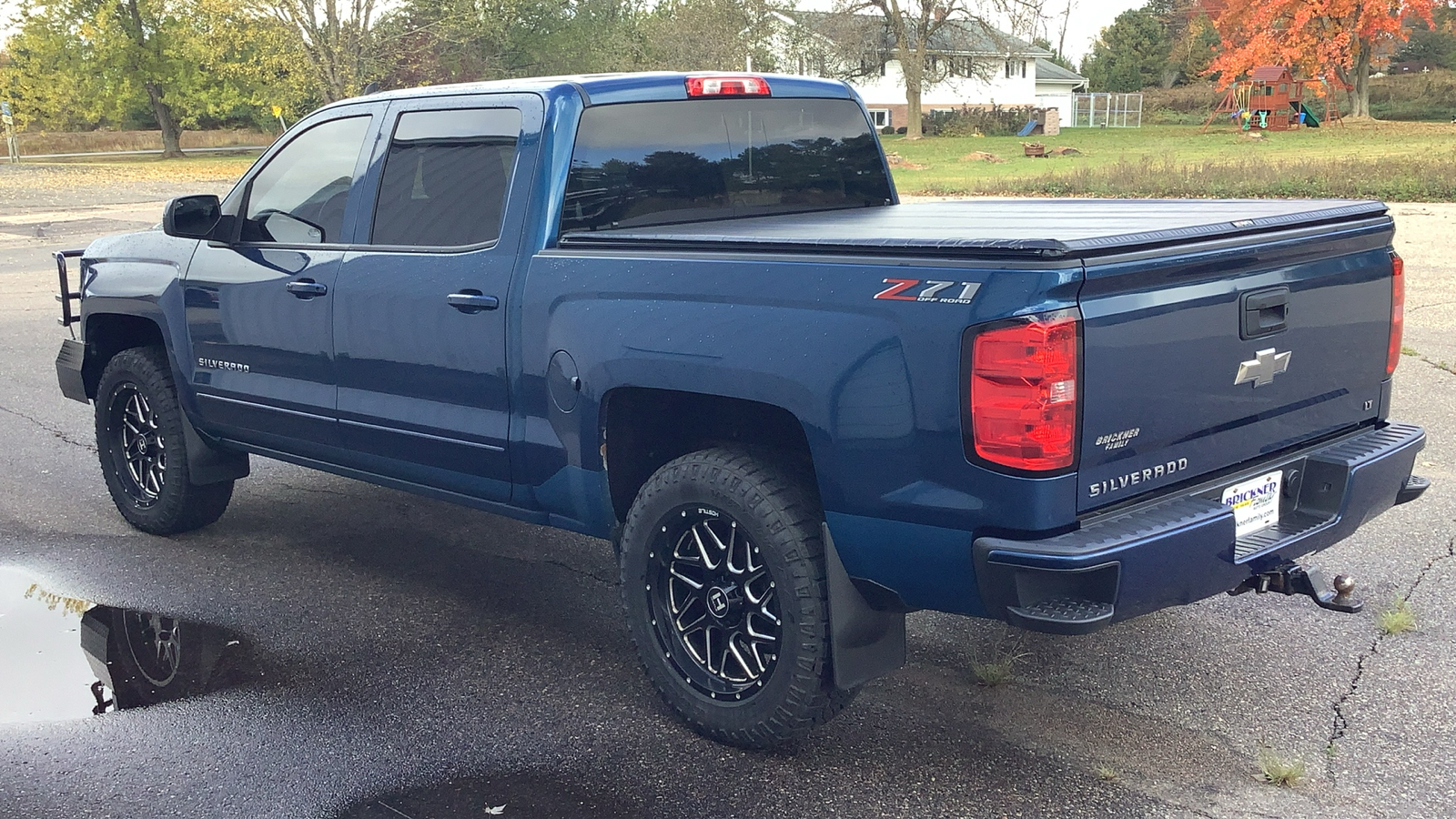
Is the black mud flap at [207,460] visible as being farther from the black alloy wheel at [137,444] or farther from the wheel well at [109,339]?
the wheel well at [109,339]

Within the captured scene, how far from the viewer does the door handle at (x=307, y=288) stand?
4805 millimetres

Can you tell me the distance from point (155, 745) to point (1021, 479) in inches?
106

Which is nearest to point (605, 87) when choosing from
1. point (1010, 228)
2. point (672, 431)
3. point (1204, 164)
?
point (672, 431)

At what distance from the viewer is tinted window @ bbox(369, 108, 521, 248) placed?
4.36 meters

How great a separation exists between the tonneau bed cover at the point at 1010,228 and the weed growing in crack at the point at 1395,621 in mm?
1467

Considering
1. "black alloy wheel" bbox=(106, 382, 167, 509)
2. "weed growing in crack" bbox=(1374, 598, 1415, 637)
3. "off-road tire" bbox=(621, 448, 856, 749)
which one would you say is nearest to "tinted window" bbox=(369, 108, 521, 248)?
"off-road tire" bbox=(621, 448, 856, 749)

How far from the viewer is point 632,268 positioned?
3.76 meters

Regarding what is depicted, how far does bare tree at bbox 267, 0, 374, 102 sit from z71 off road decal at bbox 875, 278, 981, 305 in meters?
44.7

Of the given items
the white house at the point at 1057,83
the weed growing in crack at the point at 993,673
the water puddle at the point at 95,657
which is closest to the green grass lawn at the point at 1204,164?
the weed growing in crack at the point at 993,673

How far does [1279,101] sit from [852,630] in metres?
55.6

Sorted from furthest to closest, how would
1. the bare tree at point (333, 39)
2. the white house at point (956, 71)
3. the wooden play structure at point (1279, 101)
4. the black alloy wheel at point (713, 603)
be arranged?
the white house at point (956, 71) < the wooden play structure at point (1279, 101) < the bare tree at point (333, 39) < the black alloy wheel at point (713, 603)

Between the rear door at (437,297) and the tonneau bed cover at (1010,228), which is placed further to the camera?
the rear door at (437,297)

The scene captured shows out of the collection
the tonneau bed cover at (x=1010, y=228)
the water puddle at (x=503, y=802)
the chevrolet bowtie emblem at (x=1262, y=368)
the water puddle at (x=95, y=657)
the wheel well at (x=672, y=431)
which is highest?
the tonneau bed cover at (x=1010, y=228)

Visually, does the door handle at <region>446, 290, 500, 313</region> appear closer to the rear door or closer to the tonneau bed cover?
the rear door
